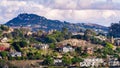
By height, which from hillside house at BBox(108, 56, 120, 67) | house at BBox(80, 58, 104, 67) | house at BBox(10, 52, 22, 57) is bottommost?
hillside house at BBox(108, 56, 120, 67)

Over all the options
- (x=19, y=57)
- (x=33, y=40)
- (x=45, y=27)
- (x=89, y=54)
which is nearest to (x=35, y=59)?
(x=19, y=57)

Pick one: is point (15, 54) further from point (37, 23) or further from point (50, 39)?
point (37, 23)

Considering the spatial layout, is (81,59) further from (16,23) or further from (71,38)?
(16,23)

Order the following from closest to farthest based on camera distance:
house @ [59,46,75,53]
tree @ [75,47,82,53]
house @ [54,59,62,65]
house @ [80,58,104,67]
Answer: house @ [54,59,62,65]
house @ [80,58,104,67]
tree @ [75,47,82,53]
house @ [59,46,75,53]

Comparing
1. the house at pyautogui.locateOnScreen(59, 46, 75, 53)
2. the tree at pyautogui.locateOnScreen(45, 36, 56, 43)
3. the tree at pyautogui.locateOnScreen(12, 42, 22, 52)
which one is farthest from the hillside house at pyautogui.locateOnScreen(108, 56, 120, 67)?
the tree at pyautogui.locateOnScreen(45, 36, 56, 43)

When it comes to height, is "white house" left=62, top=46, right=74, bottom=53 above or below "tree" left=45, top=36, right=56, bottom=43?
below

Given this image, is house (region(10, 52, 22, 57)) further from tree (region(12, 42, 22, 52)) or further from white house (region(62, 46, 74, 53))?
white house (region(62, 46, 74, 53))

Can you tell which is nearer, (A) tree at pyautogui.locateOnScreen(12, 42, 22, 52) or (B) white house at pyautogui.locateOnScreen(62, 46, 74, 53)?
(A) tree at pyautogui.locateOnScreen(12, 42, 22, 52)

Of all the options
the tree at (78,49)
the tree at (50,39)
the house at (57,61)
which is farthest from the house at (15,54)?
the tree at (50,39)

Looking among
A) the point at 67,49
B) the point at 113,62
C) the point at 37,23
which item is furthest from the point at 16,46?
the point at 37,23

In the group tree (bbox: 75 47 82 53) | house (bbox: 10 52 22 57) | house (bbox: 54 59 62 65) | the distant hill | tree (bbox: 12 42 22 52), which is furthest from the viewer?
the distant hill

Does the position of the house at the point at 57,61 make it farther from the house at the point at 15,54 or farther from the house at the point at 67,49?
the house at the point at 67,49
